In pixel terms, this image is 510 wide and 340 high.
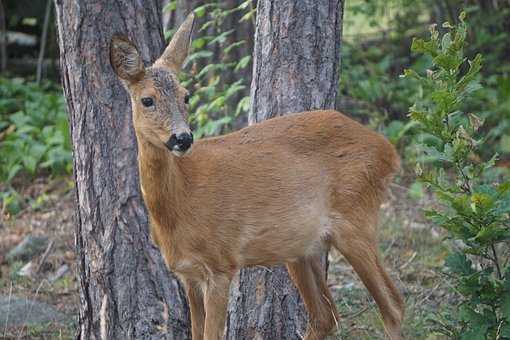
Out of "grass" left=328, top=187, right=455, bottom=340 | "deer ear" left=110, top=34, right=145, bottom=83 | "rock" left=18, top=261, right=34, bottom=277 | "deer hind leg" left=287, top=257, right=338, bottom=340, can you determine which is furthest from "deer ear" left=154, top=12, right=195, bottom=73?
"rock" left=18, top=261, right=34, bottom=277

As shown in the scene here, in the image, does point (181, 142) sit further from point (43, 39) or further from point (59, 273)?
point (43, 39)

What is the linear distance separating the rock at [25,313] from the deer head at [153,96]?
8.49 ft

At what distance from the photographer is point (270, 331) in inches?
261

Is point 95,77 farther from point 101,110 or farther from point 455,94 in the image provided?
point 455,94

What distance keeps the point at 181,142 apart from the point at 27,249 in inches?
179

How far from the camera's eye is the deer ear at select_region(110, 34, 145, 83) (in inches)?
215

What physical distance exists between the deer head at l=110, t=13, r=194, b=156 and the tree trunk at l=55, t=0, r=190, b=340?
732 mm

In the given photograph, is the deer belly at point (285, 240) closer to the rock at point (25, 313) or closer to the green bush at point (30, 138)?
the rock at point (25, 313)

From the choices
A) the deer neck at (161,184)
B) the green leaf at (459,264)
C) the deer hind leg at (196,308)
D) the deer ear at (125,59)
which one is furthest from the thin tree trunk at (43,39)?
the green leaf at (459,264)

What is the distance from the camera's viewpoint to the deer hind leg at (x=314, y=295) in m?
6.56

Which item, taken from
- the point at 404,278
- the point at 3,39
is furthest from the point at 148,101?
the point at 3,39

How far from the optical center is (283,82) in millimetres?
6598

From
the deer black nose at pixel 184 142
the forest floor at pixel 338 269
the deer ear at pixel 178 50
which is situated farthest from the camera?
the forest floor at pixel 338 269

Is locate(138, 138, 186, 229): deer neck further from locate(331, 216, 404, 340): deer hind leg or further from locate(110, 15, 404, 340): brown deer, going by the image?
locate(331, 216, 404, 340): deer hind leg
